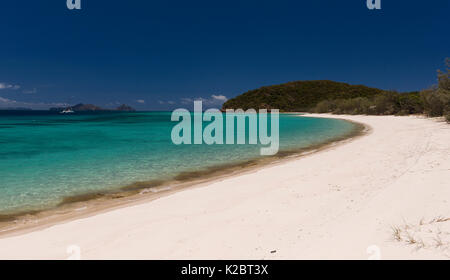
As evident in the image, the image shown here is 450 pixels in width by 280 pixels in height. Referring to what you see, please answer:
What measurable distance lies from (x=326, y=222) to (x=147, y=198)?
5656 mm

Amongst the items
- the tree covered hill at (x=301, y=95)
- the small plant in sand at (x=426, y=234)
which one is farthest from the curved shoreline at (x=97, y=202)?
the tree covered hill at (x=301, y=95)

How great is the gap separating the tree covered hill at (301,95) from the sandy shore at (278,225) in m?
160

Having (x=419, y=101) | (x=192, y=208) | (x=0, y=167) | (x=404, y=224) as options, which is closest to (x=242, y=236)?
(x=192, y=208)

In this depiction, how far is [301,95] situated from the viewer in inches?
7175

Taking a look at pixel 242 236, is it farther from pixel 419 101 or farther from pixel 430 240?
pixel 419 101

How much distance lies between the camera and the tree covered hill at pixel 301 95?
170 m

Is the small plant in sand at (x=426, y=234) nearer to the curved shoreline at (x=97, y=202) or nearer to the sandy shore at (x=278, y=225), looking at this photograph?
the sandy shore at (x=278, y=225)

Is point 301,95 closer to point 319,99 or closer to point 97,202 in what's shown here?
point 319,99

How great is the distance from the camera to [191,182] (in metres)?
10.2

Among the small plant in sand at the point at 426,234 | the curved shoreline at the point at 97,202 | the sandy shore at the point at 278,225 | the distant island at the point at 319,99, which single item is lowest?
the curved shoreline at the point at 97,202

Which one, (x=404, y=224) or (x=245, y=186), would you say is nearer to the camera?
(x=404, y=224)
